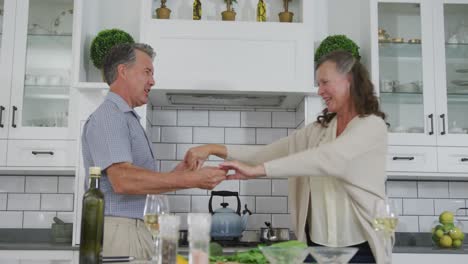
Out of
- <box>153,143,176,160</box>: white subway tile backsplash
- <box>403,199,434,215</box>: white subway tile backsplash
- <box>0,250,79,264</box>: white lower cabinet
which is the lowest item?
<box>0,250,79,264</box>: white lower cabinet

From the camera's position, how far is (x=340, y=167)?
2.22m

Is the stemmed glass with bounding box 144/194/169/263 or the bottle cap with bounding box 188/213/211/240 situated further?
the stemmed glass with bounding box 144/194/169/263

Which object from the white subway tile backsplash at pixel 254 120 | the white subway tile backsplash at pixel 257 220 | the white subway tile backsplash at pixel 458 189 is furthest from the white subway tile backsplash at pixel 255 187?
the white subway tile backsplash at pixel 458 189

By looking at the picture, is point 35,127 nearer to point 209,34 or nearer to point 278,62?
point 209,34

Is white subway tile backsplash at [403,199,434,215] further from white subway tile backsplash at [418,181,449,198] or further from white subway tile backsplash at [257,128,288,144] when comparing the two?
white subway tile backsplash at [257,128,288,144]

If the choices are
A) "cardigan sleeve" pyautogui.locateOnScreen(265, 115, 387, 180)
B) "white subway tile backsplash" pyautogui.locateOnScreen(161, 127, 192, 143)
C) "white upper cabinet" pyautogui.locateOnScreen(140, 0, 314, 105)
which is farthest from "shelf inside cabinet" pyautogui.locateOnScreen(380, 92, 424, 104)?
"cardigan sleeve" pyautogui.locateOnScreen(265, 115, 387, 180)

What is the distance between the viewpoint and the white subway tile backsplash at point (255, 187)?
3.77 meters

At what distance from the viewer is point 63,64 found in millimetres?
3551

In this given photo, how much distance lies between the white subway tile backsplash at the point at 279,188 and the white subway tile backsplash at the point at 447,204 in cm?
101

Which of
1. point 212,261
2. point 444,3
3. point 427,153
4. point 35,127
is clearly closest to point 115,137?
point 212,261

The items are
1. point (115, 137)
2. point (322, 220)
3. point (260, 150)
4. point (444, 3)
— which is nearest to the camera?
point (115, 137)

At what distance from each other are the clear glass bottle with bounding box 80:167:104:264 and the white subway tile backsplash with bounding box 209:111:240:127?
231 cm

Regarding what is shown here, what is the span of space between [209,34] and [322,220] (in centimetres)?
151

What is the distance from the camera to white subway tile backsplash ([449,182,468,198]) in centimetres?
387
